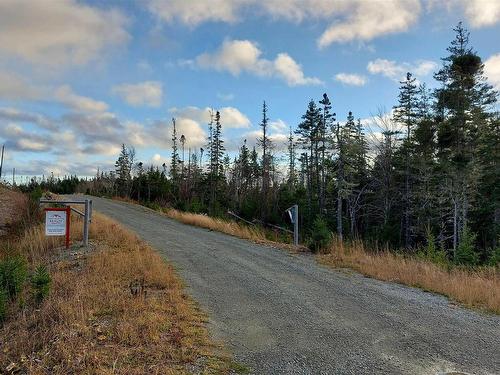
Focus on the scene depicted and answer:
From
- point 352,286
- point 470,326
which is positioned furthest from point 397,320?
point 352,286

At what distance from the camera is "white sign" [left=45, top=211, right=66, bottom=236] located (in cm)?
1049

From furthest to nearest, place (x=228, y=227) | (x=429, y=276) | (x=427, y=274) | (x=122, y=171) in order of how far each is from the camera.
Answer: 1. (x=122, y=171)
2. (x=228, y=227)
3. (x=427, y=274)
4. (x=429, y=276)

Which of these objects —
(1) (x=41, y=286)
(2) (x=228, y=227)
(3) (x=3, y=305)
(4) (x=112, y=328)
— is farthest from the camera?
(2) (x=228, y=227)

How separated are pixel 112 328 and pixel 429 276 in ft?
22.1

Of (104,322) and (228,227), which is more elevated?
(228,227)

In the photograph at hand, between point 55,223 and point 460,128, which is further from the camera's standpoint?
point 460,128

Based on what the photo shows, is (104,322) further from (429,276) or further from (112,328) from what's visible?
(429,276)

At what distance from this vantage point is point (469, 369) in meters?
4.35

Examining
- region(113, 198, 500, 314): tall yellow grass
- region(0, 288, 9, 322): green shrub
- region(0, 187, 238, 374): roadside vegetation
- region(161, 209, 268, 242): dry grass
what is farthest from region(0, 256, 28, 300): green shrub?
region(161, 209, 268, 242): dry grass

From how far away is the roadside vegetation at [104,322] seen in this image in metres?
4.29

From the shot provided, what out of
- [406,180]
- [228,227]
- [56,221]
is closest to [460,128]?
[406,180]

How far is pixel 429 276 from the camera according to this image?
8961 mm

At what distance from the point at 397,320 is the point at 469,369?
1661mm

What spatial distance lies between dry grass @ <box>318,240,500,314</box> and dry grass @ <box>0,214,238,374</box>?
15.4 ft
